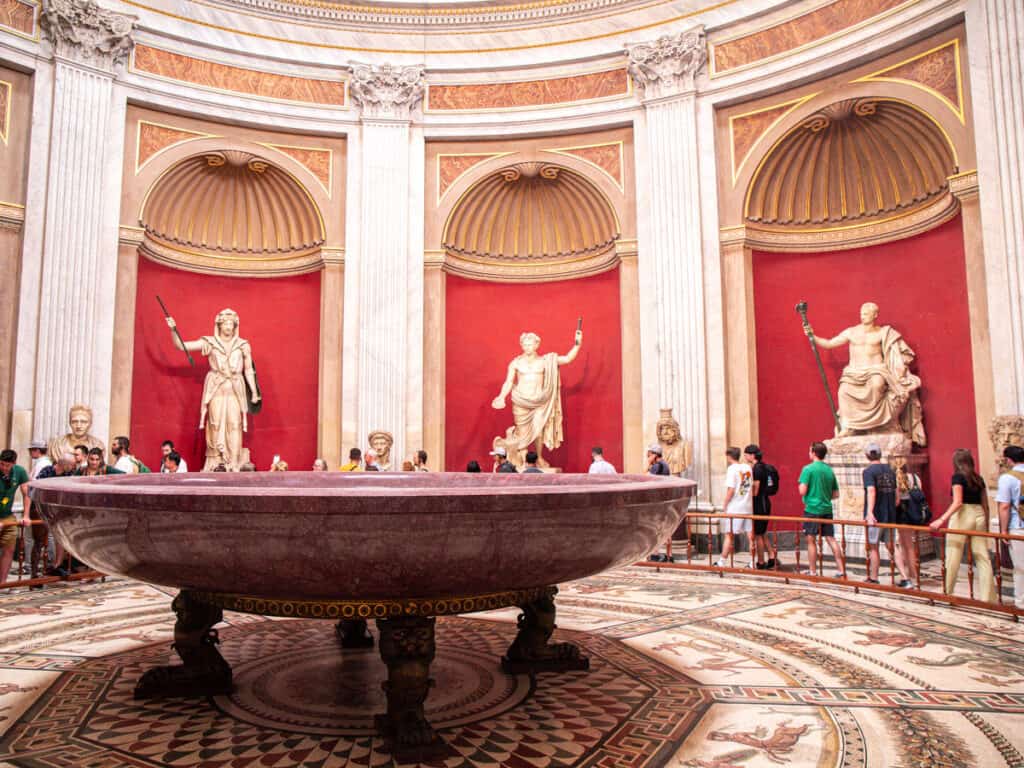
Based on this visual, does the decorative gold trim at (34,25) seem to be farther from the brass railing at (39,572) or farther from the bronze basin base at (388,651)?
the bronze basin base at (388,651)

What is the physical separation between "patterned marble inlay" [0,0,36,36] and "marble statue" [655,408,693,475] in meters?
9.56

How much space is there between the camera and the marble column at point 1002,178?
7.30 m

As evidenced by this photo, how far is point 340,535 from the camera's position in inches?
81.2

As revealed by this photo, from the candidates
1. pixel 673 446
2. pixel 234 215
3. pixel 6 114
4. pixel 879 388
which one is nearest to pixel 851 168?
pixel 879 388

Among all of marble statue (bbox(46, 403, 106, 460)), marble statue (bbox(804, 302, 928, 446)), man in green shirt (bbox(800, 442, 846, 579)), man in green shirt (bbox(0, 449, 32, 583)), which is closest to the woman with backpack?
man in green shirt (bbox(800, 442, 846, 579))

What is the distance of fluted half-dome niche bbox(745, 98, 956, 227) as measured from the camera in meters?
9.23

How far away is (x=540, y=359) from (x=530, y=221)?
263cm

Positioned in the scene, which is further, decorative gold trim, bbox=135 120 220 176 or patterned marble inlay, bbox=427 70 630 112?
patterned marble inlay, bbox=427 70 630 112

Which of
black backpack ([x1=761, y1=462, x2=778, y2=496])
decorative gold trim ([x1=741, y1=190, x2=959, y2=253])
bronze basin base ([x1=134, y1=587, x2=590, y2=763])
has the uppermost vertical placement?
decorative gold trim ([x1=741, y1=190, x2=959, y2=253])

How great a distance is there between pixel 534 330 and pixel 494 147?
2.97m

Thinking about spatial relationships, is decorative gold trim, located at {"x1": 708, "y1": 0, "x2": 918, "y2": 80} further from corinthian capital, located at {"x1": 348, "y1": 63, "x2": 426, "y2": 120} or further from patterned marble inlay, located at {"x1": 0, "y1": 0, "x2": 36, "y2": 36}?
patterned marble inlay, located at {"x1": 0, "y1": 0, "x2": 36, "y2": 36}

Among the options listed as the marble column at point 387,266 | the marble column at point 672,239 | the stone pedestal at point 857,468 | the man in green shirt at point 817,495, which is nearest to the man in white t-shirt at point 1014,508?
the man in green shirt at point 817,495

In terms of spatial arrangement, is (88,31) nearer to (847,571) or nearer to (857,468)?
(857,468)

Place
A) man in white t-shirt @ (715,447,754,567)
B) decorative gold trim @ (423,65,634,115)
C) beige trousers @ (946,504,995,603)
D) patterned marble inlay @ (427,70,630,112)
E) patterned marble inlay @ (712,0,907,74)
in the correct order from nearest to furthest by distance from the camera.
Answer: beige trousers @ (946,504,995,603)
man in white t-shirt @ (715,447,754,567)
patterned marble inlay @ (712,0,907,74)
decorative gold trim @ (423,65,634,115)
patterned marble inlay @ (427,70,630,112)
